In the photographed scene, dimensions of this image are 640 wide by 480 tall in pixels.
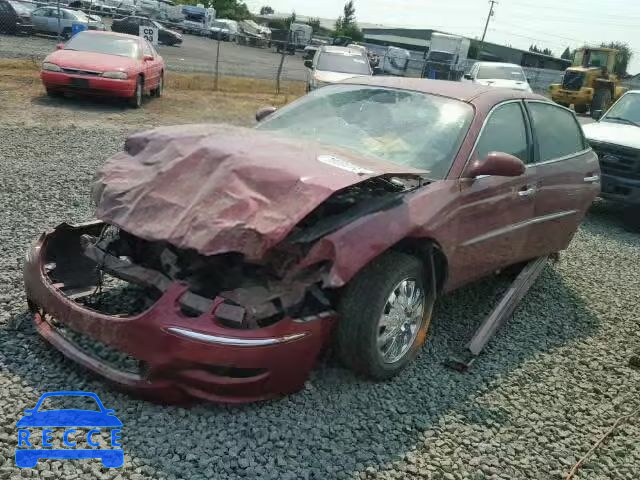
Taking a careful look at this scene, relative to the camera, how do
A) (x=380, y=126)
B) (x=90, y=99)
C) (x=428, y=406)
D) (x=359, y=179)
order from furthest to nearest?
1. (x=90, y=99)
2. (x=380, y=126)
3. (x=428, y=406)
4. (x=359, y=179)

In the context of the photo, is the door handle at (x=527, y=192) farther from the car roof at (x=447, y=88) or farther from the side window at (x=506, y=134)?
the car roof at (x=447, y=88)

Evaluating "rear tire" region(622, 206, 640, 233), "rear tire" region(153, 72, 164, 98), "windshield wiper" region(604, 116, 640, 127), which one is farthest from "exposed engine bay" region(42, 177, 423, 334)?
"rear tire" region(153, 72, 164, 98)

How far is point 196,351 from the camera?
2.70m

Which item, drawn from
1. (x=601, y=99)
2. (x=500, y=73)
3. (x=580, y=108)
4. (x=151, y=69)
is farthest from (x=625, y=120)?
(x=580, y=108)

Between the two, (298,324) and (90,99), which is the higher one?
(298,324)

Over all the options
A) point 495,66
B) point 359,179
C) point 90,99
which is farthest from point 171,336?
point 495,66

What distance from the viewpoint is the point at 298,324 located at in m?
2.86

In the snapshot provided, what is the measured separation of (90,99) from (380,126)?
937cm

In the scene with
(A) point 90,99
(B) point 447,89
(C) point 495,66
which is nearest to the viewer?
(B) point 447,89

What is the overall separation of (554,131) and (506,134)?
0.89 meters

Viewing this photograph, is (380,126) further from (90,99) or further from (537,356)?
(90,99)

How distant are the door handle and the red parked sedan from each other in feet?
28.6

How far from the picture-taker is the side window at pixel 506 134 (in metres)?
4.06

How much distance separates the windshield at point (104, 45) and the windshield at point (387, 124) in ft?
27.5
